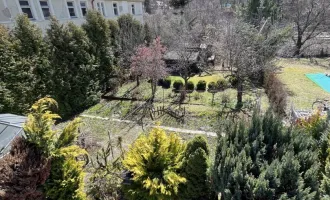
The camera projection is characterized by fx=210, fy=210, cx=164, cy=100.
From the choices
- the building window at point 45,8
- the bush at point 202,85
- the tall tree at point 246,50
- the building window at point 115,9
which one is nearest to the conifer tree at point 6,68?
the building window at point 45,8

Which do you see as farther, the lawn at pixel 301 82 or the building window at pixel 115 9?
the building window at pixel 115 9

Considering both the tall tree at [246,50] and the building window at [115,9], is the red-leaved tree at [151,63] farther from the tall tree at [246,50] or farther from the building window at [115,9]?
the building window at [115,9]

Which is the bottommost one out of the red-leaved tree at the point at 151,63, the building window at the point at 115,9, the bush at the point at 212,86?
the bush at the point at 212,86

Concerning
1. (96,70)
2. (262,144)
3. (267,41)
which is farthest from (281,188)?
(96,70)

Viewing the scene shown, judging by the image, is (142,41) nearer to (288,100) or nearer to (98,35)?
(98,35)

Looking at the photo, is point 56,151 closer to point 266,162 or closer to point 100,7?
point 266,162
